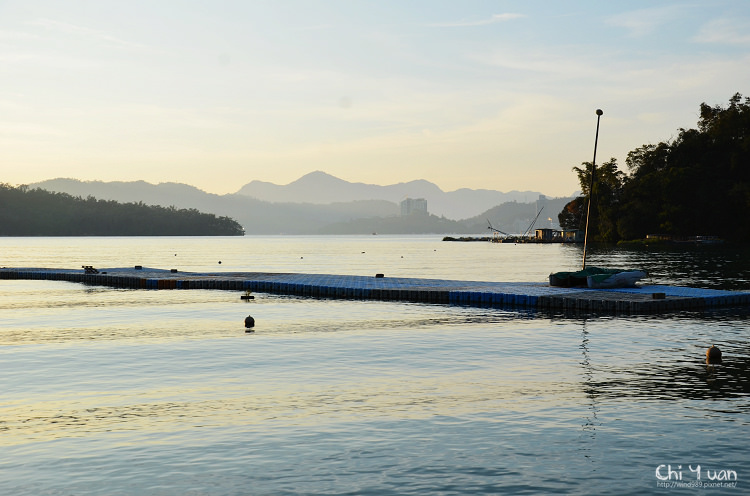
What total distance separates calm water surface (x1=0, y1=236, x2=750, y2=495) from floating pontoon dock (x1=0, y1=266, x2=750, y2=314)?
4.90 metres

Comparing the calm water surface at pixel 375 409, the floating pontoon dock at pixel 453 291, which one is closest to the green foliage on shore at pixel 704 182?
the floating pontoon dock at pixel 453 291

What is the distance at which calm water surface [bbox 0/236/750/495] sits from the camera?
12.1m

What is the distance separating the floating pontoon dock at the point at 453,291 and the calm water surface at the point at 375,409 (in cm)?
490

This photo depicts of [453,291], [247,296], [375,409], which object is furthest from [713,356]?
[247,296]

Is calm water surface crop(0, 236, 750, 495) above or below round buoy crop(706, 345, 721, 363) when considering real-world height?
below

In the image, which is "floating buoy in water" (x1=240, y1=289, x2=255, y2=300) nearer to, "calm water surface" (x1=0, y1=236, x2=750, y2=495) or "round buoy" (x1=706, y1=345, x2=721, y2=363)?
"calm water surface" (x1=0, y1=236, x2=750, y2=495)

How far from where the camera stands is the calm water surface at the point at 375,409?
475 inches

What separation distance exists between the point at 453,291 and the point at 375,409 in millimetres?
26957

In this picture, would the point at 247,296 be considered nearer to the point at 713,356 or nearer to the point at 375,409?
the point at 713,356

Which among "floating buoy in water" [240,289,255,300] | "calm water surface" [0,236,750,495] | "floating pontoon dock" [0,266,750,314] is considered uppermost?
"floating pontoon dock" [0,266,750,314]

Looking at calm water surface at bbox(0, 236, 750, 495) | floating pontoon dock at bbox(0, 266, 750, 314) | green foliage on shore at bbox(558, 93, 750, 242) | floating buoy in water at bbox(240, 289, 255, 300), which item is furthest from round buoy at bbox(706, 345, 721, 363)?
green foliage on shore at bbox(558, 93, 750, 242)

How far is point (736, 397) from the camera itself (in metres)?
17.7

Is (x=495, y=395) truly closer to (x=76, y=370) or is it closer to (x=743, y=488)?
(x=743, y=488)

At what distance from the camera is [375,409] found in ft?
54.7
